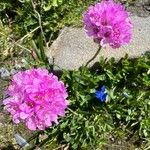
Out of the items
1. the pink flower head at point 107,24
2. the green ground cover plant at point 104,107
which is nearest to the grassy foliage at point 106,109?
the green ground cover plant at point 104,107

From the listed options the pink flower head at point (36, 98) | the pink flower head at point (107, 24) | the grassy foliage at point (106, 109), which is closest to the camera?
the pink flower head at point (36, 98)

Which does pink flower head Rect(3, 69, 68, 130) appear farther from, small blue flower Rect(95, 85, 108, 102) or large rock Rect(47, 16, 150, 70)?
large rock Rect(47, 16, 150, 70)

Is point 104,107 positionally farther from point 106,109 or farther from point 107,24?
point 107,24

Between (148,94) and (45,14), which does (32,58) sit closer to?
(45,14)

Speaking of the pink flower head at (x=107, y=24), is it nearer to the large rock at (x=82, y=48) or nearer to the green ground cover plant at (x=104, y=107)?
the green ground cover plant at (x=104, y=107)

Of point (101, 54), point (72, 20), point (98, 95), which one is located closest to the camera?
point (98, 95)

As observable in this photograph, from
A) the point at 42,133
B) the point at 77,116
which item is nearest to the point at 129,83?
the point at 77,116

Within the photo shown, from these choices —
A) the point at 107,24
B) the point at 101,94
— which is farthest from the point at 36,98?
the point at 101,94
